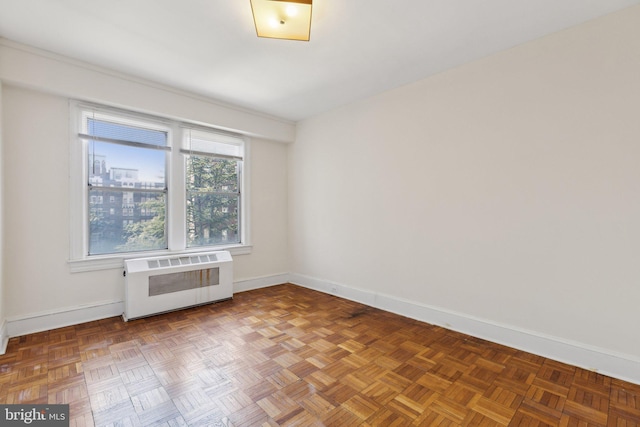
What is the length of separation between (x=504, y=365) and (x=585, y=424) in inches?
24.8

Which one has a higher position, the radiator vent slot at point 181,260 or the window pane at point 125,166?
the window pane at point 125,166

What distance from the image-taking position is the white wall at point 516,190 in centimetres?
217

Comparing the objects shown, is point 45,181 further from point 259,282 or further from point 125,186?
point 259,282

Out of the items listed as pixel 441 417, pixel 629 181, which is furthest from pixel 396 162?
pixel 441 417

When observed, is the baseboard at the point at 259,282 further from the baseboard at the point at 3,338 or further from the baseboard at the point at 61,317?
the baseboard at the point at 3,338

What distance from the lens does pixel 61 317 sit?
2.99 meters

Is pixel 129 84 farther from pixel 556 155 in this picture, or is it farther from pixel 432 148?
pixel 556 155

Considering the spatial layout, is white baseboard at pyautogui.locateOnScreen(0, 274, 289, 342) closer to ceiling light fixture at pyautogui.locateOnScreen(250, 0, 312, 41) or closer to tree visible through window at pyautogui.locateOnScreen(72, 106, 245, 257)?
tree visible through window at pyautogui.locateOnScreen(72, 106, 245, 257)

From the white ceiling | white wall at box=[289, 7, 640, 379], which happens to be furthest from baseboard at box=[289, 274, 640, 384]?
the white ceiling

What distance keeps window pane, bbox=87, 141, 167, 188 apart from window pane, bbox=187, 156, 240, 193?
365 mm

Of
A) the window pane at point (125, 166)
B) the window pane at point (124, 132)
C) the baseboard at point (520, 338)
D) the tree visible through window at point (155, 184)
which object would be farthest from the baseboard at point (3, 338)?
the baseboard at point (520, 338)

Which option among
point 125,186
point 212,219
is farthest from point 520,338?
point 125,186

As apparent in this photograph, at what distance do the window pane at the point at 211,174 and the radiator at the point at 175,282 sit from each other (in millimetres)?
963

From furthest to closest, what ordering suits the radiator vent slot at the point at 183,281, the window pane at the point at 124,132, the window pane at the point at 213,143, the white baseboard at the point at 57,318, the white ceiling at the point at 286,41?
the window pane at the point at 213,143 < the radiator vent slot at the point at 183,281 < the window pane at the point at 124,132 < the white baseboard at the point at 57,318 < the white ceiling at the point at 286,41
